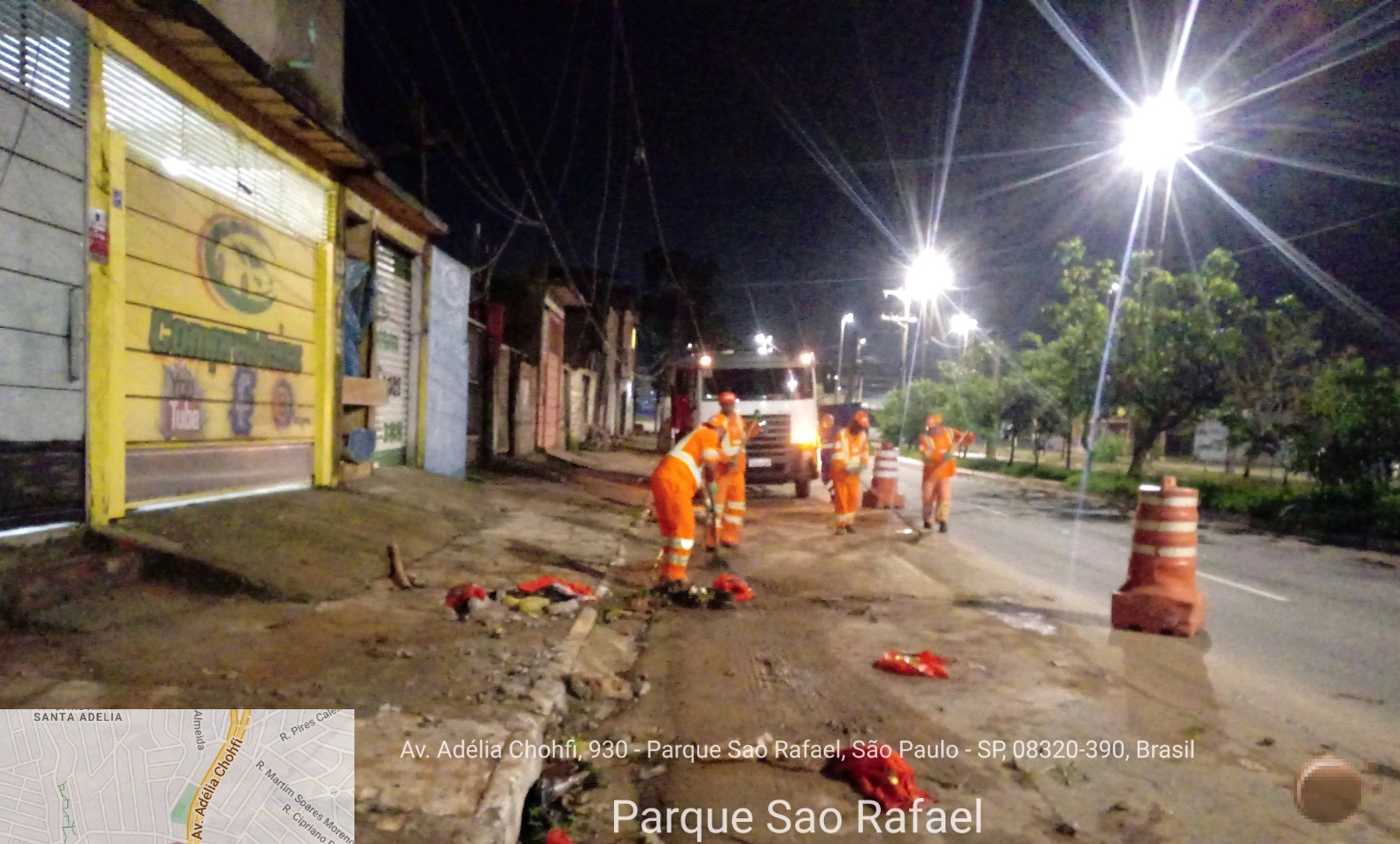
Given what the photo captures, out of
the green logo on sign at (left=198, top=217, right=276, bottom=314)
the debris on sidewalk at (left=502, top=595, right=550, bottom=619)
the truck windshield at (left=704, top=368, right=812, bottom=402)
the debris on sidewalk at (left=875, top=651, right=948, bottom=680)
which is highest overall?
the green logo on sign at (left=198, top=217, right=276, bottom=314)

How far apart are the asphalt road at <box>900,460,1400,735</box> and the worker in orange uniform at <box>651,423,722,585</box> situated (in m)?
3.35

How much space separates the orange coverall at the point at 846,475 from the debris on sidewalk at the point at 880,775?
7507 mm

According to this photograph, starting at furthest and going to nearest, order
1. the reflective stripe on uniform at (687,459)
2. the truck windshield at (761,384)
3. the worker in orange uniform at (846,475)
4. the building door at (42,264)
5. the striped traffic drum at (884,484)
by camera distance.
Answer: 1. the truck windshield at (761,384)
2. the striped traffic drum at (884,484)
3. the worker in orange uniform at (846,475)
4. the reflective stripe on uniform at (687,459)
5. the building door at (42,264)

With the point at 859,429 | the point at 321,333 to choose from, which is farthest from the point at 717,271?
the point at 321,333

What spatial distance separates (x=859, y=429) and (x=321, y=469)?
7.26 meters

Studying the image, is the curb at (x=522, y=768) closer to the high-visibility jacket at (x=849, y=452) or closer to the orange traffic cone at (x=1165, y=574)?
the orange traffic cone at (x=1165, y=574)

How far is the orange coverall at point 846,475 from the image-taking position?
11.4m

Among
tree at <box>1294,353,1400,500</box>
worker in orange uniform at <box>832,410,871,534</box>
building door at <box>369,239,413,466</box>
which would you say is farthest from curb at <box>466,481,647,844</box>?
tree at <box>1294,353,1400,500</box>

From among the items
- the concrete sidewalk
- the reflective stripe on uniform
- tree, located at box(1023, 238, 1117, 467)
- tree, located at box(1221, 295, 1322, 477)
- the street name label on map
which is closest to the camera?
the street name label on map

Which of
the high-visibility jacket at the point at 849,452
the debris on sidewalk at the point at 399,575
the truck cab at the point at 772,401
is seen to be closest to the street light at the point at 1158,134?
the truck cab at the point at 772,401

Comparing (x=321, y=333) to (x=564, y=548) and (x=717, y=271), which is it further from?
(x=717, y=271)

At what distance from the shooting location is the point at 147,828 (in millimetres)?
2537

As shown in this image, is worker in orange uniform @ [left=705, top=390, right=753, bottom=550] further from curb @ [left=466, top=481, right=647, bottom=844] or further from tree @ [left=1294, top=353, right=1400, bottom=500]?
tree @ [left=1294, top=353, right=1400, bottom=500]

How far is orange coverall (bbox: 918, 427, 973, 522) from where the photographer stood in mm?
11797
